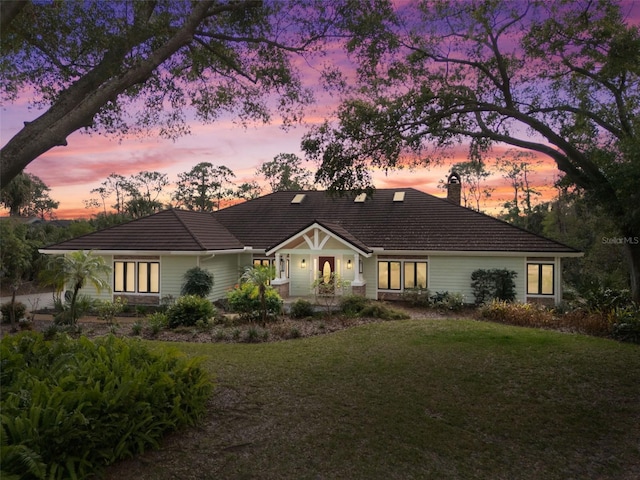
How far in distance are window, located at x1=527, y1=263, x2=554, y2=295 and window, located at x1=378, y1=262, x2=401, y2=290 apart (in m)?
5.93

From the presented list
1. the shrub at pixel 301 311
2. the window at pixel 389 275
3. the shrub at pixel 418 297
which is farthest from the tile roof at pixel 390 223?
the shrub at pixel 301 311

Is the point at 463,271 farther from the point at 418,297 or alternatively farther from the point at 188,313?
the point at 188,313

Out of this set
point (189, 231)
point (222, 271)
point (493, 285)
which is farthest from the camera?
point (222, 271)

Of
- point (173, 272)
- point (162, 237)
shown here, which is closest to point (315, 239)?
point (173, 272)

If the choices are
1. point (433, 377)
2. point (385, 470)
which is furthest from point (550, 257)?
point (385, 470)

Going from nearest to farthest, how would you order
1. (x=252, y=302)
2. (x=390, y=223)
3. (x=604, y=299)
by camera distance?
1. (x=604, y=299)
2. (x=252, y=302)
3. (x=390, y=223)

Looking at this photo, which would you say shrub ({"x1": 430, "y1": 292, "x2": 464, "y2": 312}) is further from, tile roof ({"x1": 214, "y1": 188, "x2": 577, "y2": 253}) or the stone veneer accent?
the stone veneer accent

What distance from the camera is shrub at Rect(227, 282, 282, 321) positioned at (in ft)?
54.1

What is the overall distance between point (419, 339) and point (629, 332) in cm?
584

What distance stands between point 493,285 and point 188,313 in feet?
43.3

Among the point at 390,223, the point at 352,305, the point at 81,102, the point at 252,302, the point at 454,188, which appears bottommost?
the point at 352,305

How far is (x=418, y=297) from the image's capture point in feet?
67.8

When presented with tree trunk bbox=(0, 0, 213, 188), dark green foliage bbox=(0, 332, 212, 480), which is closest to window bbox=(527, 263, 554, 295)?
dark green foliage bbox=(0, 332, 212, 480)

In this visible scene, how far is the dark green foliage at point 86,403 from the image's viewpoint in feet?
15.9
